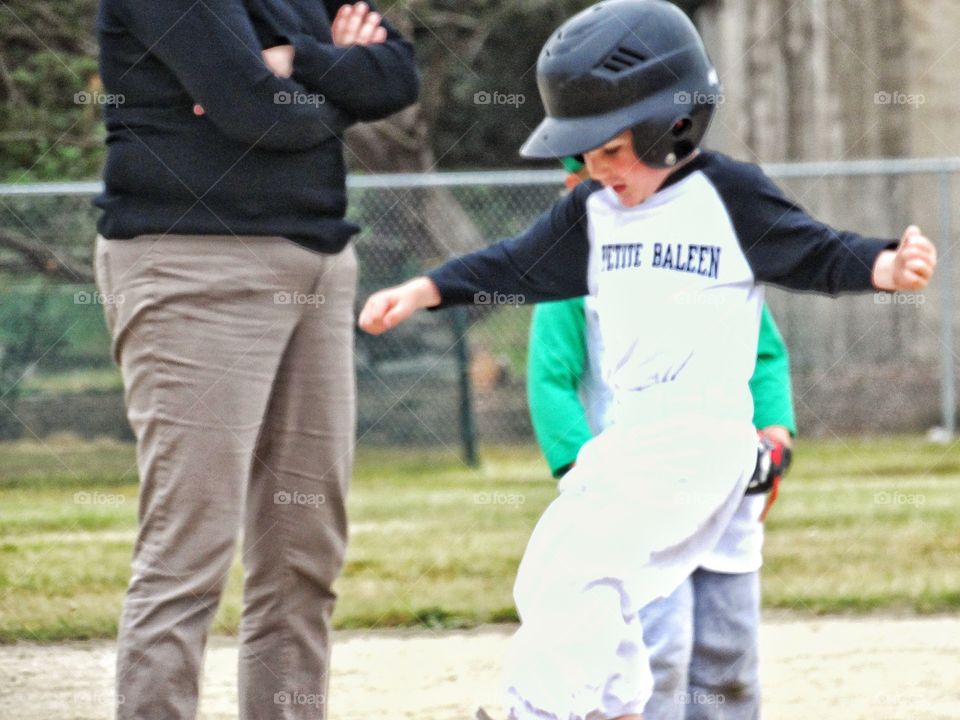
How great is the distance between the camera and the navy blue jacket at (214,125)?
290 centimetres

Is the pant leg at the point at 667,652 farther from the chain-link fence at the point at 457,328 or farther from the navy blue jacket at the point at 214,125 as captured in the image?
the chain-link fence at the point at 457,328

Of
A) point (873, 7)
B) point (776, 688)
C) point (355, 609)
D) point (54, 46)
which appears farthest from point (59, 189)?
point (873, 7)

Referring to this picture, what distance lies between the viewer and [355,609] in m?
5.45

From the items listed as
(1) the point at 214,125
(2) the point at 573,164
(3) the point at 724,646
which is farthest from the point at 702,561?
(1) the point at 214,125

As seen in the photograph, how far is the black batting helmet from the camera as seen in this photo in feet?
8.59

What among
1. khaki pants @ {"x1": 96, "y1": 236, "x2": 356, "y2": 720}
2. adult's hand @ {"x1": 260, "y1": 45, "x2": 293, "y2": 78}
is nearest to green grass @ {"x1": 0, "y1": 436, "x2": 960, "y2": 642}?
khaki pants @ {"x1": 96, "y1": 236, "x2": 356, "y2": 720}

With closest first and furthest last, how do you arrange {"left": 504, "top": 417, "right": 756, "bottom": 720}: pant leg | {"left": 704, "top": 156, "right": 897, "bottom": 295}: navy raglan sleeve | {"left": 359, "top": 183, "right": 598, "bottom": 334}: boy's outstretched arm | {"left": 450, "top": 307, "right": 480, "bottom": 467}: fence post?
{"left": 504, "top": 417, "right": 756, "bottom": 720}: pant leg
{"left": 704, "top": 156, "right": 897, "bottom": 295}: navy raglan sleeve
{"left": 359, "top": 183, "right": 598, "bottom": 334}: boy's outstretched arm
{"left": 450, "top": 307, "right": 480, "bottom": 467}: fence post

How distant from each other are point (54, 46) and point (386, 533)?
502 centimetres

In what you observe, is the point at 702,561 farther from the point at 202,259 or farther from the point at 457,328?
the point at 457,328

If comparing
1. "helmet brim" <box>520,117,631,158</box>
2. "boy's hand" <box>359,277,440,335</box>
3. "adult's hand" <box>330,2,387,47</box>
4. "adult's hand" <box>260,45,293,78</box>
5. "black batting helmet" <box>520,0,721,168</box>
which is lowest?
"boy's hand" <box>359,277,440,335</box>

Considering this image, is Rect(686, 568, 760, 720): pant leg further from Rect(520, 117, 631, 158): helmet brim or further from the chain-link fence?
the chain-link fence

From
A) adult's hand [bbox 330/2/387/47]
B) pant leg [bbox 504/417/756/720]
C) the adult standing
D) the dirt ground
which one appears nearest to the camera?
pant leg [bbox 504/417/756/720]

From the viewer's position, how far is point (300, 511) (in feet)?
10.5

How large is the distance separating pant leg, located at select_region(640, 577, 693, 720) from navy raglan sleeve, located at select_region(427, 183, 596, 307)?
2.16ft
